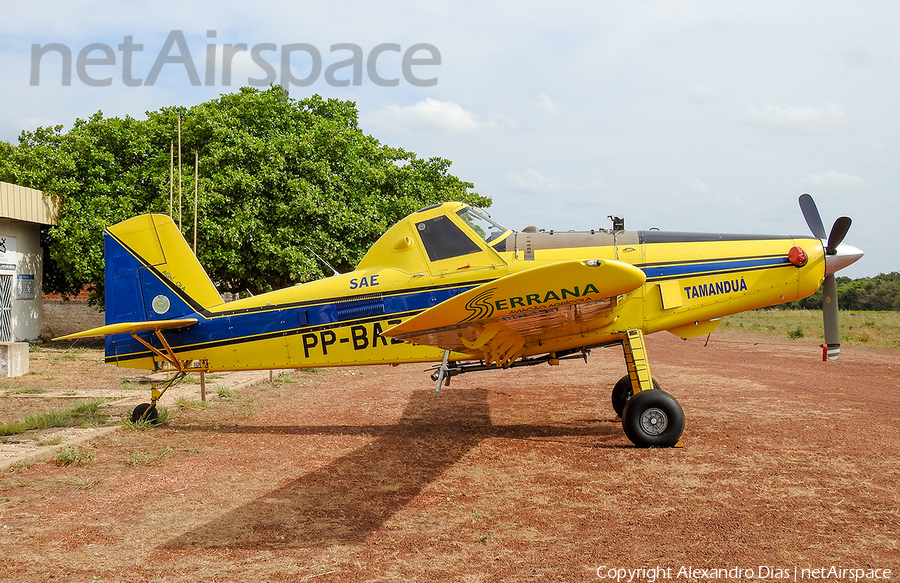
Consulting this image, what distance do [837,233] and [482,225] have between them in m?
4.30

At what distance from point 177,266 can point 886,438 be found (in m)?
9.46

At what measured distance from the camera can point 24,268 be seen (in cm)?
2206

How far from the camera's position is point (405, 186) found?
24312mm

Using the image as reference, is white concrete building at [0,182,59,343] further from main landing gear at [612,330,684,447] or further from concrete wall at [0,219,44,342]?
main landing gear at [612,330,684,447]

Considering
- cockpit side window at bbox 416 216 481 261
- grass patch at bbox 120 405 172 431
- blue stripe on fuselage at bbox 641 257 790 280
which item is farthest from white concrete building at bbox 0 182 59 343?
blue stripe on fuselage at bbox 641 257 790 280

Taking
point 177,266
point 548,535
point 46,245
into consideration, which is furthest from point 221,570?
point 46,245

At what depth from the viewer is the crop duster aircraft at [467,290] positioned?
7414 mm

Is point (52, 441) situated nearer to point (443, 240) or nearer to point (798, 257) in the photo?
point (443, 240)

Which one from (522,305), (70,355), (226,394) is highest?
(522,305)

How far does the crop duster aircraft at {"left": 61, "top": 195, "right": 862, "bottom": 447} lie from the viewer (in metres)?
7.41

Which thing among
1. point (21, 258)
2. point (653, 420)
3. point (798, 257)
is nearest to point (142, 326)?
point (653, 420)

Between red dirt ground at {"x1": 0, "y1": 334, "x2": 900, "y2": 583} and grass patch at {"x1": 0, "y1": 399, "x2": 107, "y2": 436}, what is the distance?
1.02 m

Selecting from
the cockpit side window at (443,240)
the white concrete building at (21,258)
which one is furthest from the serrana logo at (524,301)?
the white concrete building at (21,258)

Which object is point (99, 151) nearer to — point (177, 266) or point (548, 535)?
point (177, 266)
